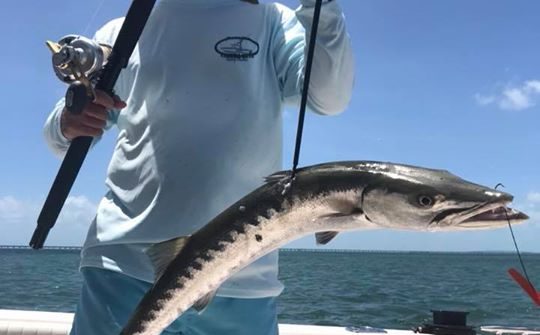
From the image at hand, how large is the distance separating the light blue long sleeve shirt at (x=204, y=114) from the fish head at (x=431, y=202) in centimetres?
56

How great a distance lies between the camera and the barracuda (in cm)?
127

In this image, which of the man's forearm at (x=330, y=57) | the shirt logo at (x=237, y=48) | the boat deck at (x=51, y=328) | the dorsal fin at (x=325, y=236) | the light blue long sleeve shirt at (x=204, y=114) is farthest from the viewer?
the boat deck at (x=51, y=328)

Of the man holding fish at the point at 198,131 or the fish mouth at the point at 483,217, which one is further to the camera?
the man holding fish at the point at 198,131

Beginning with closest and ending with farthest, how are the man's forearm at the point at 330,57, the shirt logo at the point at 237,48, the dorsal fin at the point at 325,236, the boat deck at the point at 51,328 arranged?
the dorsal fin at the point at 325,236 < the man's forearm at the point at 330,57 < the shirt logo at the point at 237,48 < the boat deck at the point at 51,328

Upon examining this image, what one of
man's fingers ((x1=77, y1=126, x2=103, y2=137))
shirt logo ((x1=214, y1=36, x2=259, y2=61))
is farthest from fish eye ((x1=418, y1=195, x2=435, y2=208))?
man's fingers ((x1=77, y1=126, x2=103, y2=137))

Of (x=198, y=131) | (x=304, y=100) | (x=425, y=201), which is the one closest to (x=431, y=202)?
(x=425, y=201)

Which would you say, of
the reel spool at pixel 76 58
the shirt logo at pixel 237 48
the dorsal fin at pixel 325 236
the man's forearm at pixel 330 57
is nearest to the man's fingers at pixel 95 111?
the reel spool at pixel 76 58

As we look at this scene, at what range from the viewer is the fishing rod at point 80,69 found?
190 centimetres

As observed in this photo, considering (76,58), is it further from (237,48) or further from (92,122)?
(237,48)

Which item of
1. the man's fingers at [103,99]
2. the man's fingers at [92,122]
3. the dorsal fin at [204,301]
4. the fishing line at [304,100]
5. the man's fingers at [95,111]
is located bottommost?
the dorsal fin at [204,301]

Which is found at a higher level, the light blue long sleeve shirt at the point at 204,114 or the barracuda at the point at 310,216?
the light blue long sleeve shirt at the point at 204,114

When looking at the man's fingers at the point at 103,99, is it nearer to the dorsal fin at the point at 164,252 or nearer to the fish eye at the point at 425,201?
the dorsal fin at the point at 164,252

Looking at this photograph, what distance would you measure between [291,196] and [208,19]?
91cm

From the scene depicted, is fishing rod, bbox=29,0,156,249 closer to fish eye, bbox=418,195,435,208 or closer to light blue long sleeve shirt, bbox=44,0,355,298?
light blue long sleeve shirt, bbox=44,0,355,298
